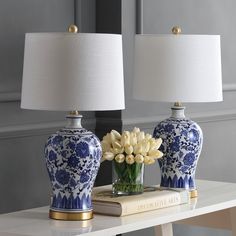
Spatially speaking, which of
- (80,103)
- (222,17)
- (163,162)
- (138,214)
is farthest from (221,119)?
(80,103)

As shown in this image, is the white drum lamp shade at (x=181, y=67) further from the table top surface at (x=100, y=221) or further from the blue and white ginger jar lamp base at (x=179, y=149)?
the table top surface at (x=100, y=221)

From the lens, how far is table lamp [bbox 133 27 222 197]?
2447mm

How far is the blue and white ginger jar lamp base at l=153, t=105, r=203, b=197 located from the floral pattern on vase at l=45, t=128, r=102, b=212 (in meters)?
0.40

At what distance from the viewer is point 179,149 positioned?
2.52 m

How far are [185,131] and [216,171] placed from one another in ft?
2.99

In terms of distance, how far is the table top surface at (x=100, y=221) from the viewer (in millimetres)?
2080

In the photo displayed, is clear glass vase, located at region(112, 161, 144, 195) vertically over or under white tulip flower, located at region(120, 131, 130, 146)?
under

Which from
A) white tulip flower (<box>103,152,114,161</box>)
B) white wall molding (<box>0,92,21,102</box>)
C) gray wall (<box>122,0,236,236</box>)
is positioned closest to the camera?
white tulip flower (<box>103,152,114,161</box>)

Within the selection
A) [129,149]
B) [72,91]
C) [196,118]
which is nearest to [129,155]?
[129,149]

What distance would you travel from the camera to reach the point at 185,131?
252 centimetres

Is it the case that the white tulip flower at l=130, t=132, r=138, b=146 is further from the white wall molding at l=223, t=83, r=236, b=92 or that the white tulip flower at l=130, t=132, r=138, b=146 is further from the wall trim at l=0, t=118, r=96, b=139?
the white wall molding at l=223, t=83, r=236, b=92

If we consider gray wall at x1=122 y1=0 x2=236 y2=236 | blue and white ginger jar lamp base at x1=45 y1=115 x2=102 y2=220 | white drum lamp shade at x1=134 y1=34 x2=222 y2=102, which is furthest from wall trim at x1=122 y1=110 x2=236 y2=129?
blue and white ginger jar lamp base at x1=45 y1=115 x2=102 y2=220

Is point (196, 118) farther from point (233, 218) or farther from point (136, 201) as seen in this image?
point (136, 201)

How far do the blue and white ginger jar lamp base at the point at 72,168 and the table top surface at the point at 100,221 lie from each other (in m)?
0.04
